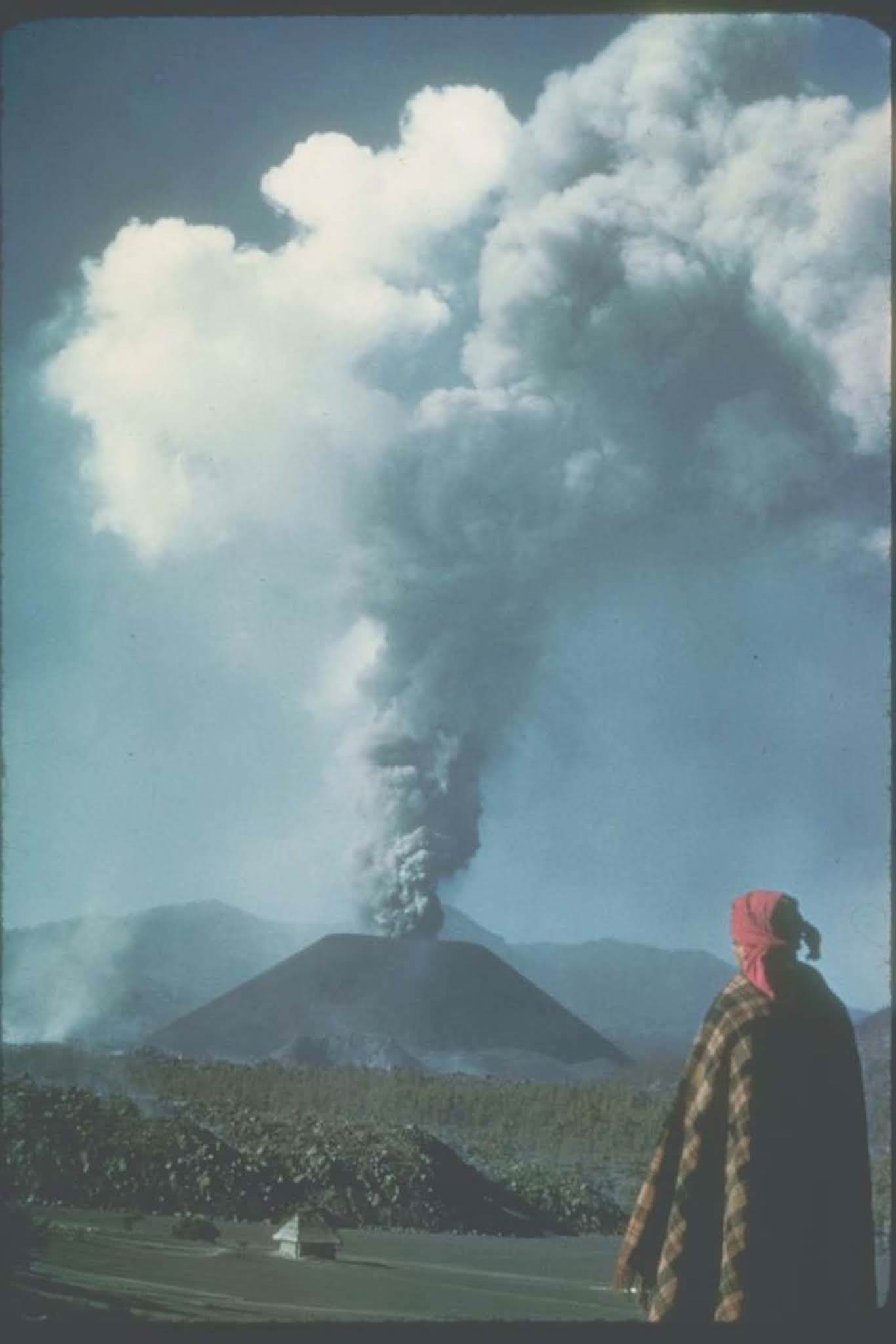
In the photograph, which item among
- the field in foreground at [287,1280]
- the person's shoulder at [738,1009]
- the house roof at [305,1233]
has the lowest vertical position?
the field in foreground at [287,1280]

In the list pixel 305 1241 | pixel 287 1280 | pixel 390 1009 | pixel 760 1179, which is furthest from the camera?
pixel 390 1009

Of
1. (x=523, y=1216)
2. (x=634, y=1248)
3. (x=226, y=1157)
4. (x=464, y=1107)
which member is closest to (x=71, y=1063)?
(x=226, y=1157)

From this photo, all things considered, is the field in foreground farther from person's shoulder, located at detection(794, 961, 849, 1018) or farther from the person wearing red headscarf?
person's shoulder, located at detection(794, 961, 849, 1018)

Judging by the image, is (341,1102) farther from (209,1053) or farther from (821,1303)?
(821,1303)

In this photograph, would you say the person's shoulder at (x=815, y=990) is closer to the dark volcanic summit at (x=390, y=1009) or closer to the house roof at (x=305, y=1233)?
the house roof at (x=305, y=1233)

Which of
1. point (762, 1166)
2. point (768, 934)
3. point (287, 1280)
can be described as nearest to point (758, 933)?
point (768, 934)

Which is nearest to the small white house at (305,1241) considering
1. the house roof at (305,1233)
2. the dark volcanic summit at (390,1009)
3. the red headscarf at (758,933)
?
Answer: the house roof at (305,1233)

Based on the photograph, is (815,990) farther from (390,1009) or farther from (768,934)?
(390,1009)
